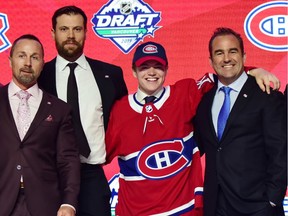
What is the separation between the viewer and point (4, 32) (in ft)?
13.1

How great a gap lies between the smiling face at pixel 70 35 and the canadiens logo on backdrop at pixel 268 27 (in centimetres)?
133

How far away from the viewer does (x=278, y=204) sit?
2.61 m

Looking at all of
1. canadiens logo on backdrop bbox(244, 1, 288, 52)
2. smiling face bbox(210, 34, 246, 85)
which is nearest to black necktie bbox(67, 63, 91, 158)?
smiling face bbox(210, 34, 246, 85)

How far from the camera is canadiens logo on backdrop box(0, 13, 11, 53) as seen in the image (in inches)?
157

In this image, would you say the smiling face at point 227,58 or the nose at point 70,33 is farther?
the nose at point 70,33

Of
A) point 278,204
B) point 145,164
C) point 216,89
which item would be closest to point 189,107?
point 216,89

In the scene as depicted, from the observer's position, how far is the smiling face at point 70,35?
292 cm

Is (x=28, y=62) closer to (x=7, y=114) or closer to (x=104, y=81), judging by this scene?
(x=7, y=114)

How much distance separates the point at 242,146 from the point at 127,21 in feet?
5.07

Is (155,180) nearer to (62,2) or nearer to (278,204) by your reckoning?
(278,204)

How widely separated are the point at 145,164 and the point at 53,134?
439 mm

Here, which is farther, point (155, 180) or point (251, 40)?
point (251, 40)

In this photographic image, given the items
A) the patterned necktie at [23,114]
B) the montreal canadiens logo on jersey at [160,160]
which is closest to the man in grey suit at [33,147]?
the patterned necktie at [23,114]

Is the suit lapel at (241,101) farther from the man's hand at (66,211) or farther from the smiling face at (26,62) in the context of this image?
the smiling face at (26,62)
